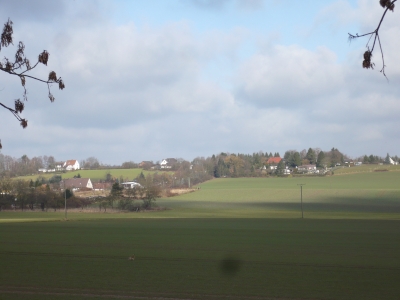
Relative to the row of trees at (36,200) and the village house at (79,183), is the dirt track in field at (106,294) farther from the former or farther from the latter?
the village house at (79,183)

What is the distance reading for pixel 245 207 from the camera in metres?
88.8

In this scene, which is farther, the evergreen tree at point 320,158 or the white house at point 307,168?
the evergreen tree at point 320,158

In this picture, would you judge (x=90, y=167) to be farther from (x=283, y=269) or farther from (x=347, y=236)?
(x=283, y=269)

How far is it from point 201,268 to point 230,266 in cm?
139

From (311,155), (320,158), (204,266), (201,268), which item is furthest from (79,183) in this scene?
(201,268)

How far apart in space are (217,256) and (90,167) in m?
155

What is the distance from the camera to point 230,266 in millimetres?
20688

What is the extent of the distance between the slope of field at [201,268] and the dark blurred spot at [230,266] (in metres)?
0.04

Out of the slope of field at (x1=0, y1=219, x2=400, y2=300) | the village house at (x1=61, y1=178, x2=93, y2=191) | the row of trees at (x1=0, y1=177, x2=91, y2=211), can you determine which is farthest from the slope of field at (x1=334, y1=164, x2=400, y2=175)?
the slope of field at (x1=0, y1=219, x2=400, y2=300)

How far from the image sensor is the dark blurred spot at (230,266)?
1905 centimetres

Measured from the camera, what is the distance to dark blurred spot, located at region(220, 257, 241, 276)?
19.0m

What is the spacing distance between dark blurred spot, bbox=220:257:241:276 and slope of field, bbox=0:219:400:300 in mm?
37

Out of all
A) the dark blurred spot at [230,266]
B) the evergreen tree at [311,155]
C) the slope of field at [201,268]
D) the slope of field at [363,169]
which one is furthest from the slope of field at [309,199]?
the evergreen tree at [311,155]

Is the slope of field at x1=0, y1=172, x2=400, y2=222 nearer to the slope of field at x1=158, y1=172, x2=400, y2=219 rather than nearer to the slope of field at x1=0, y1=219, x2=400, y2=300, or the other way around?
the slope of field at x1=158, y1=172, x2=400, y2=219
